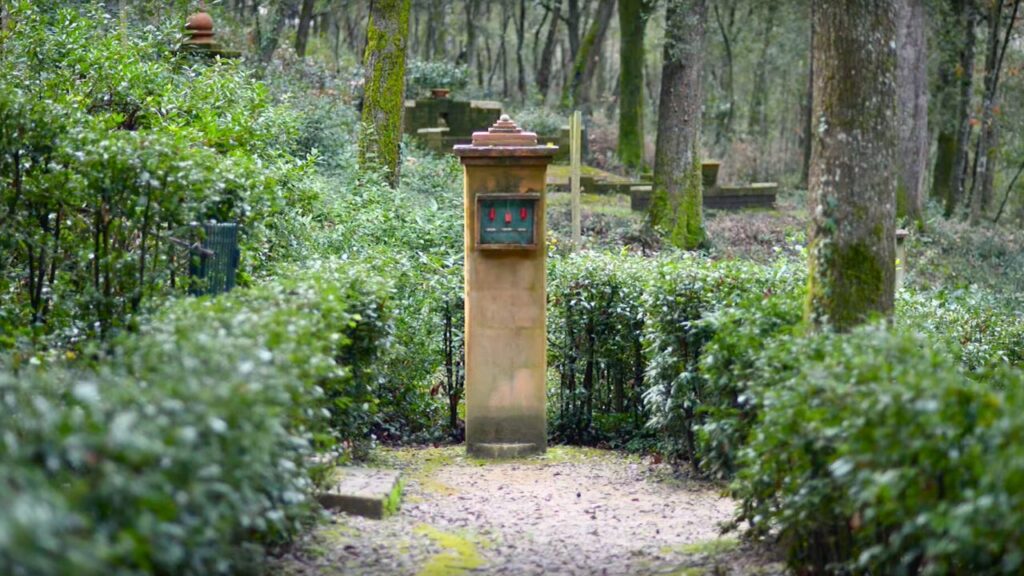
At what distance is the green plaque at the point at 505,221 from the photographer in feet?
29.0

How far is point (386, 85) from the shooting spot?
15.0m

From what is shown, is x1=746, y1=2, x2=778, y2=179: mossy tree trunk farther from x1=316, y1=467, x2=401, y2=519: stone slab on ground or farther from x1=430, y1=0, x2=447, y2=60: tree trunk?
x1=316, y1=467, x2=401, y2=519: stone slab on ground

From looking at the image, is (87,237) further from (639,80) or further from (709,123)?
(709,123)

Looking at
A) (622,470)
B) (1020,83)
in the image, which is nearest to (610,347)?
(622,470)

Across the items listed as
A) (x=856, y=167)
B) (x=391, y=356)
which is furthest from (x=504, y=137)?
(x=856, y=167)

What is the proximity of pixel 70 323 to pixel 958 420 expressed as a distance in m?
5.29

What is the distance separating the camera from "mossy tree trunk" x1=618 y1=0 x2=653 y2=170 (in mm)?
28344

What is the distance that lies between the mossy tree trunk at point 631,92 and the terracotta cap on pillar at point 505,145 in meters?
19.7

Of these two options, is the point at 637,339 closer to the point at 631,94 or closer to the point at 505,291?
the point at 505,291

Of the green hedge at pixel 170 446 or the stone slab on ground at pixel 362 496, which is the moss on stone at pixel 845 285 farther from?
the stone slab on ground at pixel 362 496

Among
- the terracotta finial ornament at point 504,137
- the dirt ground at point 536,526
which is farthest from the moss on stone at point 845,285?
the terracotta finial ornament at point 504,137

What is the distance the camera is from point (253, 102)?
11422 mm

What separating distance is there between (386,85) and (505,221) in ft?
21.9

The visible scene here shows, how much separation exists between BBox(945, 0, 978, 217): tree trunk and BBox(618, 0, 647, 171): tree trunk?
8.02 metres
